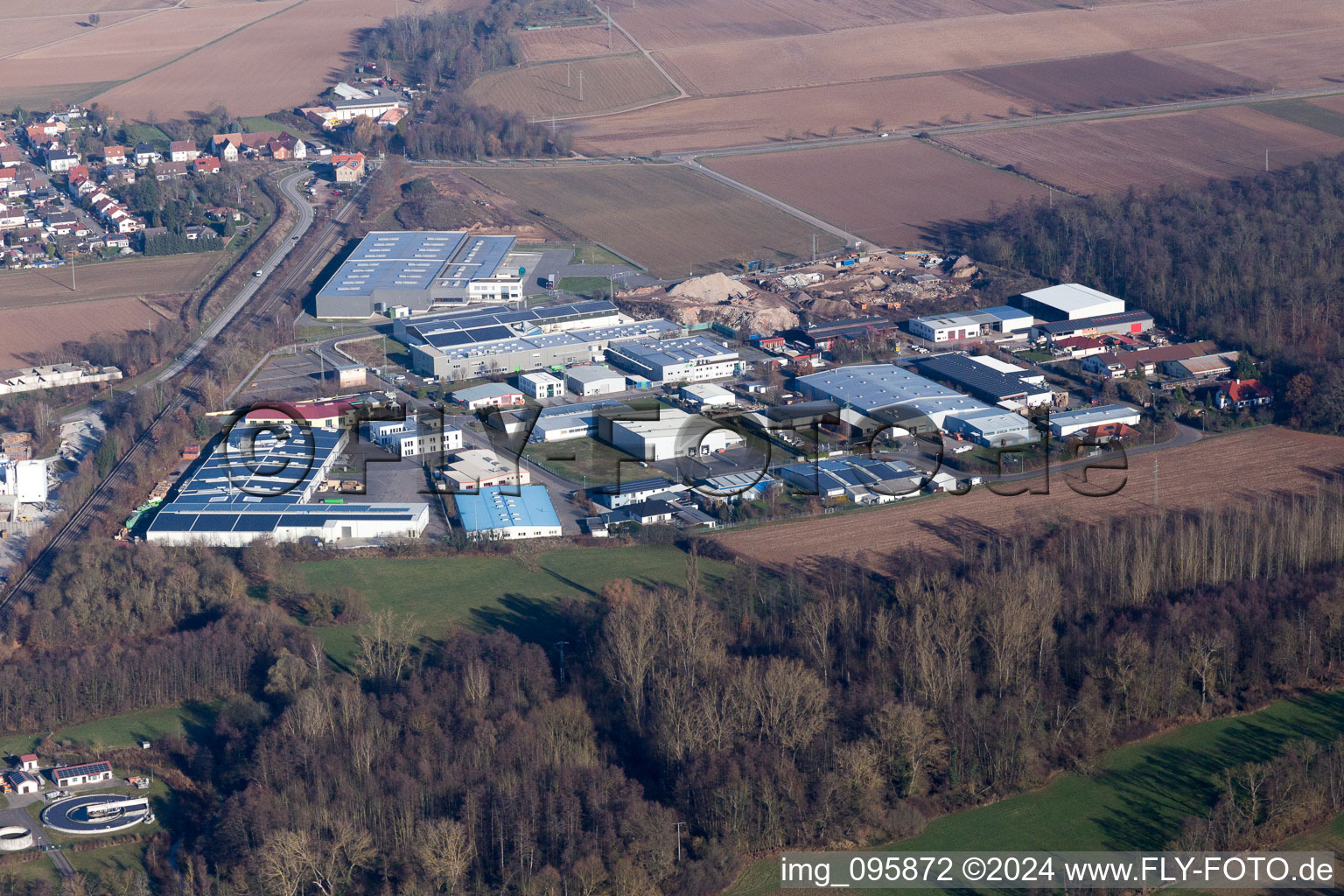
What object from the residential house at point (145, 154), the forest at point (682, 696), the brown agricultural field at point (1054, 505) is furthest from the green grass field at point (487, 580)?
the residential house at point (145, 154)

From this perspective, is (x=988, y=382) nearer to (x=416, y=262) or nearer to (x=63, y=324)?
(x=416, y=262)

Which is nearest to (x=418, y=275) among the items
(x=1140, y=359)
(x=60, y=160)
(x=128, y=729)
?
(x=1140, y=359)

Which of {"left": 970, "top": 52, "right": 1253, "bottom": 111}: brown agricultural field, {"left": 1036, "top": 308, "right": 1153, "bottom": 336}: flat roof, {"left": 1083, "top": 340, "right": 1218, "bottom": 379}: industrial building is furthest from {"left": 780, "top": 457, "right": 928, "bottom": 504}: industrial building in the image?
{"left": 970, "top": 52, "right": 1253, "bottom": 111}: brown agricultural field

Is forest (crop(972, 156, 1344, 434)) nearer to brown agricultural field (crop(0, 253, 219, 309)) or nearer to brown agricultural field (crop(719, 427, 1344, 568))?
brown agricultural field (crop(719, 427, 1344, 568))

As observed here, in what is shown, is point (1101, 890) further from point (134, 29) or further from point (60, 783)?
point (134, 29)

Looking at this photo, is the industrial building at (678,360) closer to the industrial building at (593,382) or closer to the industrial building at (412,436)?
the industrial building at (593,382)

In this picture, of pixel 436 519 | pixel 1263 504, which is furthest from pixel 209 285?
pixel 1263 504
